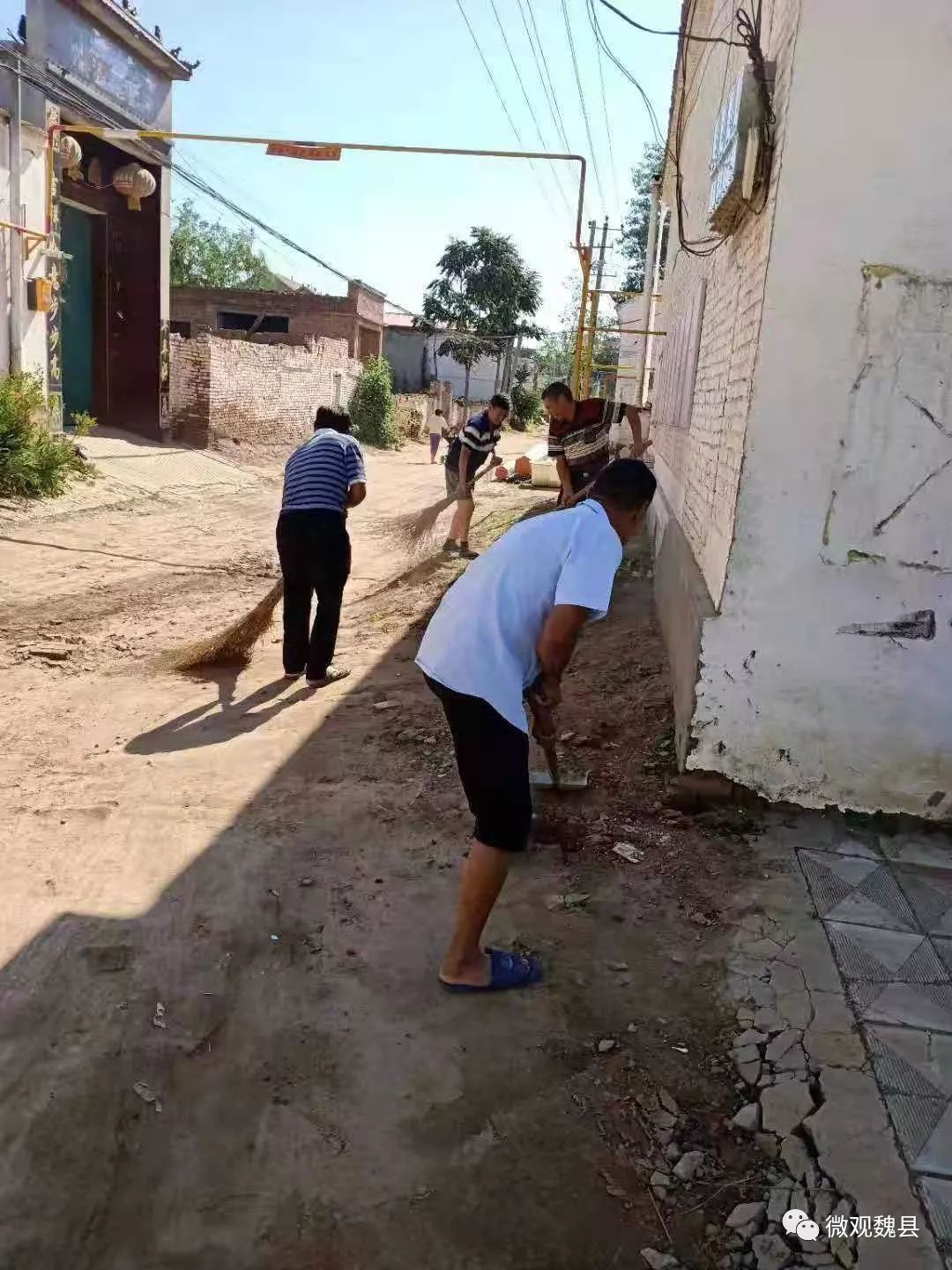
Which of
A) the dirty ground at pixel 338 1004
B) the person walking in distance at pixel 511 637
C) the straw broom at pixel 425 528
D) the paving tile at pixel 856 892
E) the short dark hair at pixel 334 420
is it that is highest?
the short dark hair at pixel 334 420

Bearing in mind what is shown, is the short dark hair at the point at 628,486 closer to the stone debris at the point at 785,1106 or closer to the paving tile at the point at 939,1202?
the stone debris at the point at 785,1106

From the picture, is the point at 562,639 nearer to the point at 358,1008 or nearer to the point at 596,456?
the point at 358,1008

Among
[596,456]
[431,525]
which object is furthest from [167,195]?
[596,456]

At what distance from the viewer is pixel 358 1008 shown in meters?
2.62

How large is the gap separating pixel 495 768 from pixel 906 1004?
1313 mm

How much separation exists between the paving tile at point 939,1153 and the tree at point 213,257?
50.0 metres

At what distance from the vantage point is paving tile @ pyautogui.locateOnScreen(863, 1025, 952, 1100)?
2303 mm

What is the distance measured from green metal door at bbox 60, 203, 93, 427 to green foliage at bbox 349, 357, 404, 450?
29.2ft

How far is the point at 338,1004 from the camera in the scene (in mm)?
2639

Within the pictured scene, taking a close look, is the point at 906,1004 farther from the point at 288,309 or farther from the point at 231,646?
the point at 288,309

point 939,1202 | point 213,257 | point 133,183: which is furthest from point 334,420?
point 213,257

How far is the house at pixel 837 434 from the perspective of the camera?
321cm

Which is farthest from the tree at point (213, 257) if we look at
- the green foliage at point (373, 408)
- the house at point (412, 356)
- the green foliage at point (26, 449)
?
the green foliage at point (26, 449)

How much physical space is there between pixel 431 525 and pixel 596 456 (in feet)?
7.12
